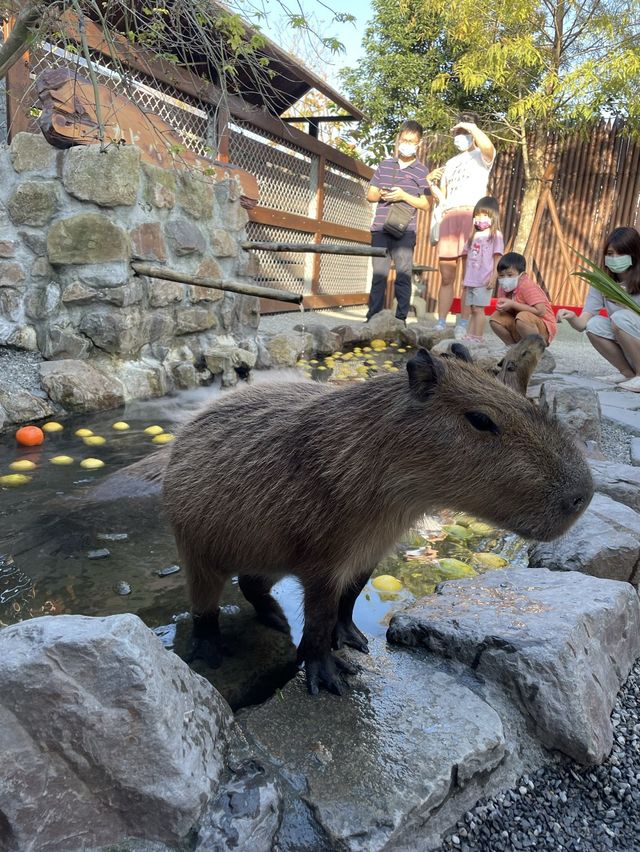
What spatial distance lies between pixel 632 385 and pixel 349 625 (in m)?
4.62

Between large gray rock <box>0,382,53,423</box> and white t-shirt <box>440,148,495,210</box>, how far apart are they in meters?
5.92

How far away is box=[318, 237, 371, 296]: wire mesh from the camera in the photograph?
41.5ft

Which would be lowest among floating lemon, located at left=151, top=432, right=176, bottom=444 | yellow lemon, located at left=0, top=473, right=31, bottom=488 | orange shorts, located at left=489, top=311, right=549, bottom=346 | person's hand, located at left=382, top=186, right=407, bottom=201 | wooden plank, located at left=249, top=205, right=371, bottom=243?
yellow lemon, located at left=0, top=473, right=31, bottom=488

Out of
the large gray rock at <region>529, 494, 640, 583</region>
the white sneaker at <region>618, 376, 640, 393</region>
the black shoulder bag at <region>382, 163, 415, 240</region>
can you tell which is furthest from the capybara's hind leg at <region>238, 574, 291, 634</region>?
the black shoulder bag at <region>382, 163, 415, 240</region>

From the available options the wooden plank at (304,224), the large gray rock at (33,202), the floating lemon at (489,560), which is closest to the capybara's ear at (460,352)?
the floating lemon at (489,560)

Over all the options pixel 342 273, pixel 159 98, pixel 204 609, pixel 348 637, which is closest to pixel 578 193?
pixel 342 273

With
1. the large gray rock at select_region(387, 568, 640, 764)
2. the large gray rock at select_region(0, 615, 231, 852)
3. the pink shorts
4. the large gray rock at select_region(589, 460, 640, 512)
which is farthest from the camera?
the pink shorts

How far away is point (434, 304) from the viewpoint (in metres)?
14.2

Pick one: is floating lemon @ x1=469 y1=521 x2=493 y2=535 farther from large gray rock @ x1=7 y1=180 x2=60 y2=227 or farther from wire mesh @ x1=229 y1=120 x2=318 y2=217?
wire mesh @ x1=229 y1=120 x2=318 y2=217

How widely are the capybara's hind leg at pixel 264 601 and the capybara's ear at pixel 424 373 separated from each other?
3.07 ft

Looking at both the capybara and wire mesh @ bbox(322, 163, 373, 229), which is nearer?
the capybara

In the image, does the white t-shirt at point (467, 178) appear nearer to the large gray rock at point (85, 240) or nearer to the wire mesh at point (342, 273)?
the wire mesh at point (342, 273)

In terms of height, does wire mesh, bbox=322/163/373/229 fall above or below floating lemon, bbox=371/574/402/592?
above

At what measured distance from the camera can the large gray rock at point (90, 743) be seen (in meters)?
1.31
